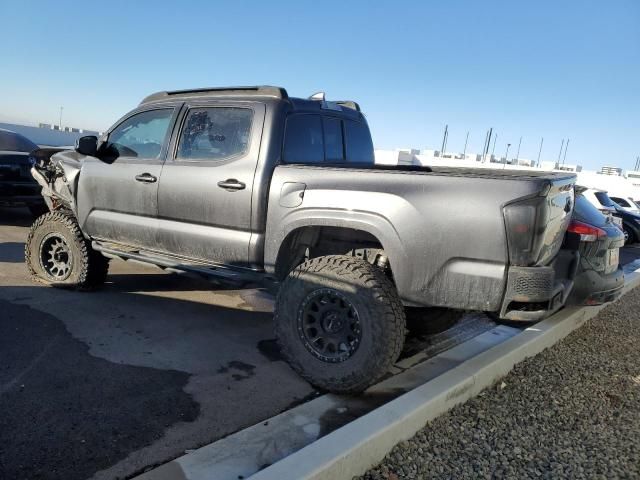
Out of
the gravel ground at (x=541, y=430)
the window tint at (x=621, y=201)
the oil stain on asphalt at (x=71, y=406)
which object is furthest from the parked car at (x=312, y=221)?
the window tint at (x=621, y=201)

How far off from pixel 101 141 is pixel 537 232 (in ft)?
13.3

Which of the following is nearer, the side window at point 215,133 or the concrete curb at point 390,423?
the concrete curb at point 390,423

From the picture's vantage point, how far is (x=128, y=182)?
15.0 feet

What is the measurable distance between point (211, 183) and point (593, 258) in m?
3.23

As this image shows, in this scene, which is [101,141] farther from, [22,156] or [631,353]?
[631,353]

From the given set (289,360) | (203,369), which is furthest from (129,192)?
(289,360)

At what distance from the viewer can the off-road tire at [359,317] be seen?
3.18 m

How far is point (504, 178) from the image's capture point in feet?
9.48

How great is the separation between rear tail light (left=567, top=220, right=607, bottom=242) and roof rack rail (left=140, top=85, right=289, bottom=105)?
256 cm

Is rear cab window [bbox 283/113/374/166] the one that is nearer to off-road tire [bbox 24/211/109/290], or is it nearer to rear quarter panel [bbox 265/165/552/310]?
rear quarter panel [bbox 265/165/552/310]

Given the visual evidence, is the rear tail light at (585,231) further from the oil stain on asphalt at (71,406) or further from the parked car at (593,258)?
the oil stain on asphalt at (71,406)

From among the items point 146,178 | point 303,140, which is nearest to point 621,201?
point 303,140

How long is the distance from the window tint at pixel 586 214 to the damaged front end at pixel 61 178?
15.5 feet

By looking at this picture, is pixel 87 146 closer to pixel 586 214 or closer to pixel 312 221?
pixel 312 221
